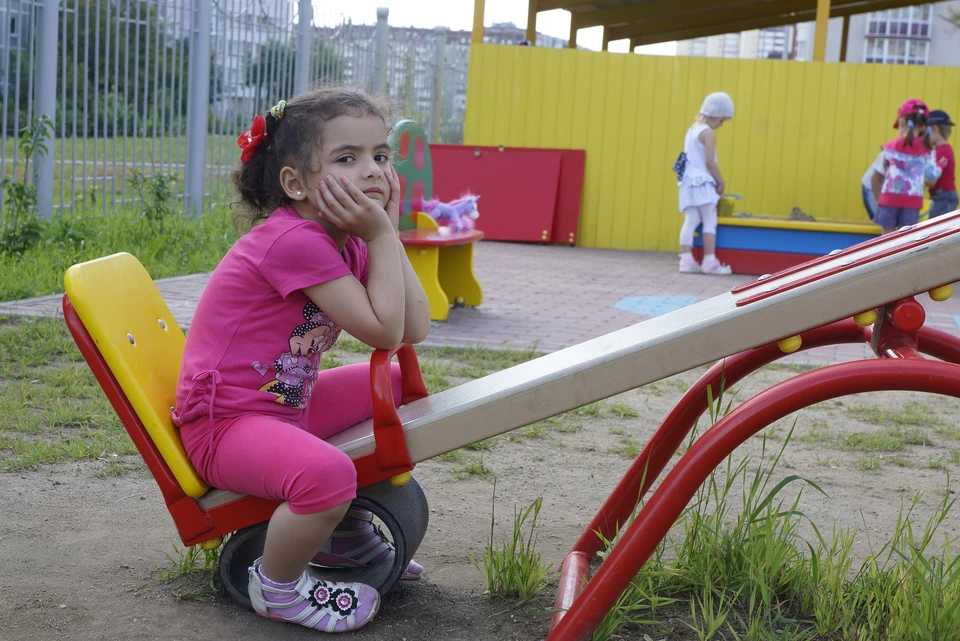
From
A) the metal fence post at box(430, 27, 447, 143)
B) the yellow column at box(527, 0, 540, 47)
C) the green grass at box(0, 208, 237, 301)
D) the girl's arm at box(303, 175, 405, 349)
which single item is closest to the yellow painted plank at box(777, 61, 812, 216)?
the yellow column at box(527, 0, 540, 47)

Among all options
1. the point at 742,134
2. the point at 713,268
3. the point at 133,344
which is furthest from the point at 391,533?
the point at 742,134

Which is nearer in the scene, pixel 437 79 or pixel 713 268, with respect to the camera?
pixel 713 268

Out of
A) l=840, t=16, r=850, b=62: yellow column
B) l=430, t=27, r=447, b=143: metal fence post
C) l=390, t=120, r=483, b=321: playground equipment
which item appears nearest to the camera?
l=390, t=120, r=483, b=321: playground equipment

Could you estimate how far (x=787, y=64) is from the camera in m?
11.1

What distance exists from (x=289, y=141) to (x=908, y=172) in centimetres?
791

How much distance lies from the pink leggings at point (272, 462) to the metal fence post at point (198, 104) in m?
7.75

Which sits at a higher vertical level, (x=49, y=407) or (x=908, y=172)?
(x=908, y=172)

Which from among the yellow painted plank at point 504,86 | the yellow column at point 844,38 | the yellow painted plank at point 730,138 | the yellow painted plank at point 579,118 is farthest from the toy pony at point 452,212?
the yellow column at point 844,38

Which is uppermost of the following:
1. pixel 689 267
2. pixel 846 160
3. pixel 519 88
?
pixel 519 88

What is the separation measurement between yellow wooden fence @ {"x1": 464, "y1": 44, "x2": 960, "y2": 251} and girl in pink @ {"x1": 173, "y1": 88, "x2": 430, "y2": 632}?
30.6 feet

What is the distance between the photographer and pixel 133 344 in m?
2.27

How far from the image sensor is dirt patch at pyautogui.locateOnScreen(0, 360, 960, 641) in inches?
87.6

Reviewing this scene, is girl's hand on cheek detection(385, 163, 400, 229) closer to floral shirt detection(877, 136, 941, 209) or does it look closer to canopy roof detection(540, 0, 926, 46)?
floral shirt detection(877, 136, 941, 209)

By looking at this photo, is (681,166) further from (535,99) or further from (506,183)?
(535,99)
